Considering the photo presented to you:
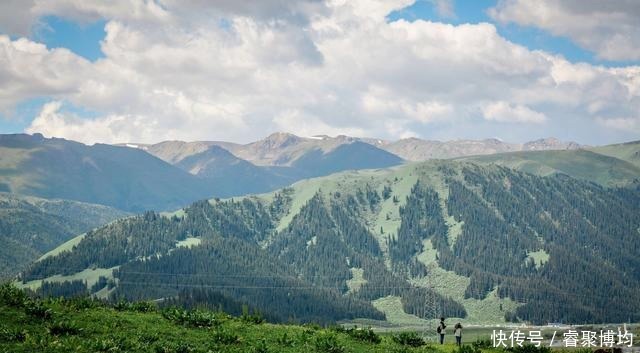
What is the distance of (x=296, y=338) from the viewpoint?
42906mm

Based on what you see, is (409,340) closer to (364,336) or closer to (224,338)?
(364,336)

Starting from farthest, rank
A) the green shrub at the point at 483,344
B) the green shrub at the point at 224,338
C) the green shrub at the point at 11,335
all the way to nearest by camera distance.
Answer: the green shrub at the point at 483,344 < the green shrub at the point at 224,338 < the green shrub at the point at 11,335

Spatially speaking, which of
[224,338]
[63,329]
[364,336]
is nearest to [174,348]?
[224,338]

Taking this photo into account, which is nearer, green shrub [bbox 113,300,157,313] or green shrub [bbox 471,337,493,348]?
green shrub [bbox 113,300,157,313]

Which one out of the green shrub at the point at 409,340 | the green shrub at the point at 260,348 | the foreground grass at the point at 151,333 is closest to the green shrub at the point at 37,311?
the foreground grass at the point at 151,333

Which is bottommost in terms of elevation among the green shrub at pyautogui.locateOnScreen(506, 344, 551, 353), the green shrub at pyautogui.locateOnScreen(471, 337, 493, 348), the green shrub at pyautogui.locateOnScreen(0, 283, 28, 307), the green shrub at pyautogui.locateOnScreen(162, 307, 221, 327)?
the green shrub at pyautogui.locateOnScreen(471, 337, 493, 348)

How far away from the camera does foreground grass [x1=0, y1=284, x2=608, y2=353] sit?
1302 inches

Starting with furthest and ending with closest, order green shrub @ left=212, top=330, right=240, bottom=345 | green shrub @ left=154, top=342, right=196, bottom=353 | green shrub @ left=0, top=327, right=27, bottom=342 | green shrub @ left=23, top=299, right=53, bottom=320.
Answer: green shrub @ left=212, top=330, right=240, bottom=345 → green shrub @ left=23, top=299, right=53, bottom=320 → green shrub @ left=154, top=342, right=196, bottom=353 → green shrub @ left=0, top=327, right=27, bottom=342

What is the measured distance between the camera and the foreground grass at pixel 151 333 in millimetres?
33062

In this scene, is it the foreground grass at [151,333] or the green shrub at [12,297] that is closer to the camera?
the foreground grass at [151,333]

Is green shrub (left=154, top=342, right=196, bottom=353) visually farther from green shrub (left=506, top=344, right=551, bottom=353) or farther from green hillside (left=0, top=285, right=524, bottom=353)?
green shrub (left=506, top=344, right=551, bottom=353)

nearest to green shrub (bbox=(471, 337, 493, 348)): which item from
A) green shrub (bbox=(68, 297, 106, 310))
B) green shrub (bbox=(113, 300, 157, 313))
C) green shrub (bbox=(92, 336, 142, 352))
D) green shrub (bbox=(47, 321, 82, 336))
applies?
green shrub (bbox=(113, 300, 157, 313))

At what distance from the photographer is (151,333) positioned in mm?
37969

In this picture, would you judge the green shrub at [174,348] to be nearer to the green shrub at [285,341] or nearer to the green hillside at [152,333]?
the green hillside at [152,333]
